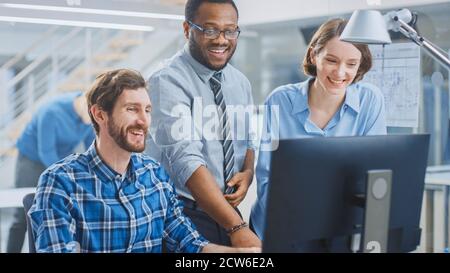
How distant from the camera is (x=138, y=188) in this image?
2.38 meters

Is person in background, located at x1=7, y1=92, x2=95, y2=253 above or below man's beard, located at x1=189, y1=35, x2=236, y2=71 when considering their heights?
below

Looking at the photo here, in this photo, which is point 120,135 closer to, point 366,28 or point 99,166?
point 99,166

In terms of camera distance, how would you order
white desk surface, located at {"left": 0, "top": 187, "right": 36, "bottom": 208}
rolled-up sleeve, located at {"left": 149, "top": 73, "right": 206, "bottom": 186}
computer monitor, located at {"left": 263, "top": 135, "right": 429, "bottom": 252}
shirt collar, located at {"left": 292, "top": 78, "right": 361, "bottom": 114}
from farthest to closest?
shirt collar, located at {"left": 292, "top": 78, "right": 361, "bottom": 114}, rolled-up sleeve, located at {"left": 149, "top": 73, "right": 206, "bottom": 186}, white desk surface, located at {"left": 0, "top": 187, "right": 36, "bottom": 208}, computer monitor, located at {"left": 263, "top": 135, "right": 429, "bottom": 252}

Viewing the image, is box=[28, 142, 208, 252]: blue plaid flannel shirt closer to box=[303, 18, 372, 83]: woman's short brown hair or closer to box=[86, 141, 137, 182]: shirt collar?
box=[86, 141, 137, 182]: shirt collar

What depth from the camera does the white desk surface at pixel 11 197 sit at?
7.49 ft

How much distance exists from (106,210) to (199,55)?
749 mm

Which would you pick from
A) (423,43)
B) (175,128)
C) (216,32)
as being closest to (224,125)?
(175,128)

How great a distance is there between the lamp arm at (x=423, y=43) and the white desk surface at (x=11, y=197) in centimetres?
179

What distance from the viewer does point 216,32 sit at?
8.67 ft

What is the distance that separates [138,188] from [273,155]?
766 mm

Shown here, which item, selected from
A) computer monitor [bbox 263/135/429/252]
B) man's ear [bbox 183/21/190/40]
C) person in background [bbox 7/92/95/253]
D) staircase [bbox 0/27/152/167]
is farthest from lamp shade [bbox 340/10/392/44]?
person in background [bbox 7/92/95/253]

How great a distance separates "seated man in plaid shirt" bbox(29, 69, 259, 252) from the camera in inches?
86.1

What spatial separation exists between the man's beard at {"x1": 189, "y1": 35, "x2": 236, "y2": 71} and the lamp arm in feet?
2.76

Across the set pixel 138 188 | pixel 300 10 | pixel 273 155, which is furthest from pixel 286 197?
pixel 300 10
